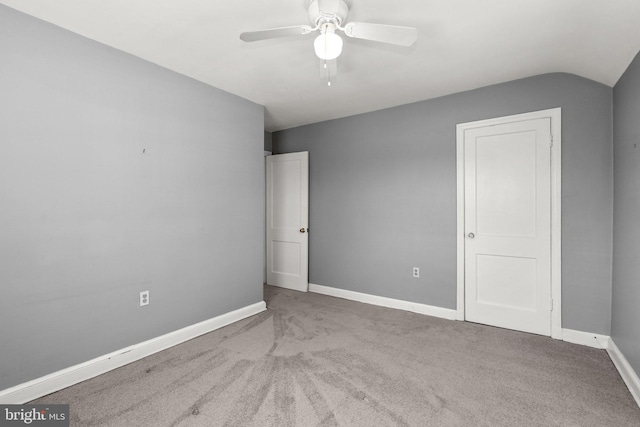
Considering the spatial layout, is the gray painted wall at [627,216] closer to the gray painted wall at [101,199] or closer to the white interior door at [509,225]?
the white interior door at [509,225]

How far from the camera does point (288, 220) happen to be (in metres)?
4.59

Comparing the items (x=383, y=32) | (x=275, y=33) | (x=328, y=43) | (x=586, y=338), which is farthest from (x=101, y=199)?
(x=586, y=338)

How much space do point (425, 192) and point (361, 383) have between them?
2.21m

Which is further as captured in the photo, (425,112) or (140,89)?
(425,112)

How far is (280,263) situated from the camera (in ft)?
15.4

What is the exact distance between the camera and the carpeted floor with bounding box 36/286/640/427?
5.85 feet

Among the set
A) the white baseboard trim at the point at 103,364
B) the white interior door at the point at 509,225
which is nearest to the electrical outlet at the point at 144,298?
the white baseboard trim at the point at 103,364

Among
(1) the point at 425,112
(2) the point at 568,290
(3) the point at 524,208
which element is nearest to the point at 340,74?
(1) the point at 425,112

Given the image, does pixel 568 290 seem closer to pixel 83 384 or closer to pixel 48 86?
pixel 83 384

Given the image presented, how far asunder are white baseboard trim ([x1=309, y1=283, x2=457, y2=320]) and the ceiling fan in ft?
9.18

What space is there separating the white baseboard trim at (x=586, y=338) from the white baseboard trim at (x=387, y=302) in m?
0.95

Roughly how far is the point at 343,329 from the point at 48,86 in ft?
9.98

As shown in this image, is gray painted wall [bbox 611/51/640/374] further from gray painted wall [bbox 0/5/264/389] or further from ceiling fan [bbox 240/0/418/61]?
gray painted wall [bbox 0/5/264/389]

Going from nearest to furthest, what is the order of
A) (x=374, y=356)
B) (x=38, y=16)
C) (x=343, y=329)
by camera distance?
(x=38, y=16), (x=374, y=356), (x=343, y=329)
